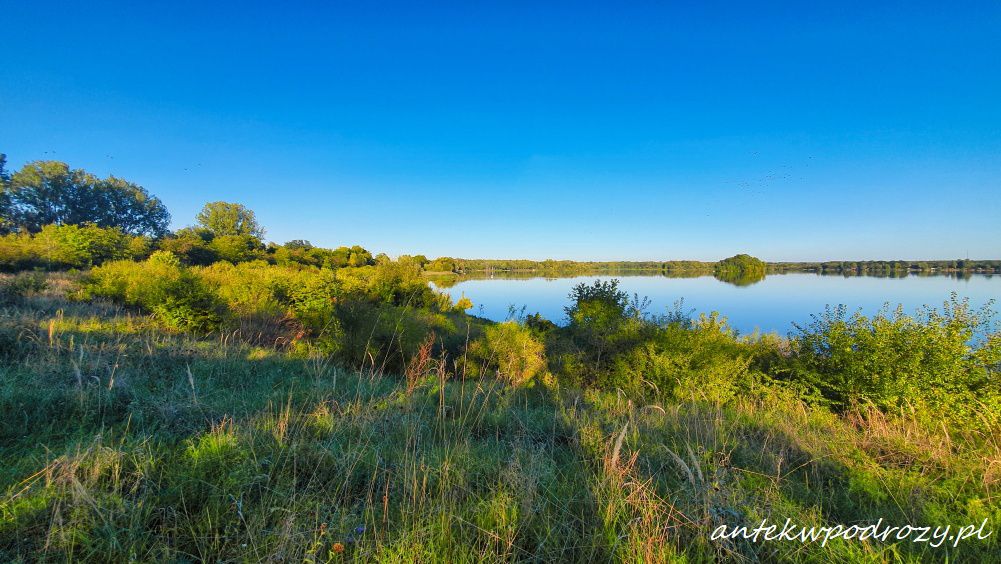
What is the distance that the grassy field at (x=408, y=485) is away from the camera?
197cm

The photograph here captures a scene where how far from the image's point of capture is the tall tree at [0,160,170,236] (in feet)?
172

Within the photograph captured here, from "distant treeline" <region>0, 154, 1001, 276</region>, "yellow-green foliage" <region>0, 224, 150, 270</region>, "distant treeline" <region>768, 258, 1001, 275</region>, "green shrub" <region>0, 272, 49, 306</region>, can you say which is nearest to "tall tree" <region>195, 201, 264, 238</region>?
"distant treeline" <region>0, 154, 1001, 276</region>

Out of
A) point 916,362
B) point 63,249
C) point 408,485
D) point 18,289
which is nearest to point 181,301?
point 18,289

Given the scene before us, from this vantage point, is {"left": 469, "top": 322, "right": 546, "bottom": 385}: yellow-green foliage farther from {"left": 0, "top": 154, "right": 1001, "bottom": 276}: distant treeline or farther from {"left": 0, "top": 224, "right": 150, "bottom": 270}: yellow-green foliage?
{"left": 0, "top": 224, "right": 150, "bottom": 270}: yellow-green foliage

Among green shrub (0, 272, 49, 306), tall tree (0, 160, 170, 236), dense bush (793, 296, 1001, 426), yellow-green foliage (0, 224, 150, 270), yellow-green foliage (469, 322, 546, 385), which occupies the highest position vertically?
tall tree (0, 160, 170, 236)

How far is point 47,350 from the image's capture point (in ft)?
17.8

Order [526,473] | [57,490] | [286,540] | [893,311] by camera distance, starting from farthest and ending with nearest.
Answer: [893,311]
[526,473]
[57,490]
[286,540]

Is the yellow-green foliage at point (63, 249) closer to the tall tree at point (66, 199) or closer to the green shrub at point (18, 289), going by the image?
the green shrub at point (18, 289)

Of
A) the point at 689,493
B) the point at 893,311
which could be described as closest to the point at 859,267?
the point at 893,311

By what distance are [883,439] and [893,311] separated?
5.83m

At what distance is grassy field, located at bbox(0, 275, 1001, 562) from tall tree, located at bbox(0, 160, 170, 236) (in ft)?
226

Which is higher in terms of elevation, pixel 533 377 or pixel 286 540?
pixel 286 540

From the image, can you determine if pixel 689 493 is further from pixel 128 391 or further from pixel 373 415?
pixel 128 391

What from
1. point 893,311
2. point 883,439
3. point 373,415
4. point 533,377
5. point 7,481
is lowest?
point 533,377
